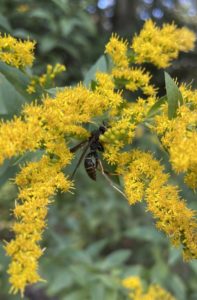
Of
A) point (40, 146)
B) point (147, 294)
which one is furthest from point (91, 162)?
point (147, 294)

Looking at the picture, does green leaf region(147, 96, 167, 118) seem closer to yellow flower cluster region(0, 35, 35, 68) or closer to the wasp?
the wasp

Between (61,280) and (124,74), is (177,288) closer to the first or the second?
(61,280)

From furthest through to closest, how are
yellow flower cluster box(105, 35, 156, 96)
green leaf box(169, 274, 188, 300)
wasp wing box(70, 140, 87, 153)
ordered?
green leaf box(169, 274, 188, 300) < yellow flower cluster box(105, 35, 156, 96) < wasp wing box(70, 140, 87, 153)

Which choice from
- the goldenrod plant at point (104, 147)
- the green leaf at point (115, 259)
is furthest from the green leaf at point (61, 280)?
the goldenrod plant at point (104, 147)

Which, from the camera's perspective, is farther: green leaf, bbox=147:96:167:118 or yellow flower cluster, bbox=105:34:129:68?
yellow flower cluster, bbox=105:34:129:68

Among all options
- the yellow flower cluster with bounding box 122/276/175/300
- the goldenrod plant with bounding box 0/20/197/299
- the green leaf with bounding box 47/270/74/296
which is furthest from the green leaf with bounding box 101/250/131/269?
the goldenrod plant with bounding box 0/20/197/299

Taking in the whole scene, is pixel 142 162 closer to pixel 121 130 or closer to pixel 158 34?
pixel 121 130
